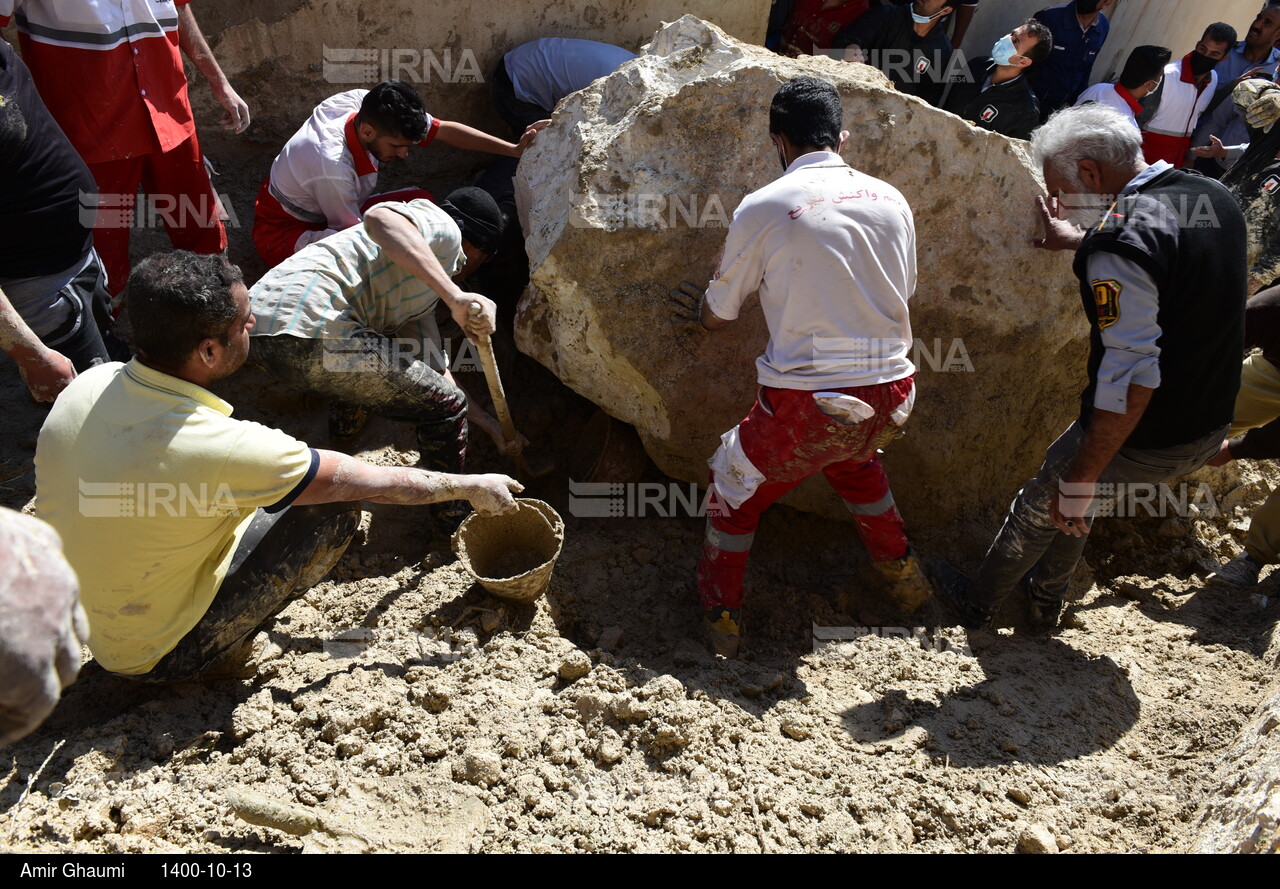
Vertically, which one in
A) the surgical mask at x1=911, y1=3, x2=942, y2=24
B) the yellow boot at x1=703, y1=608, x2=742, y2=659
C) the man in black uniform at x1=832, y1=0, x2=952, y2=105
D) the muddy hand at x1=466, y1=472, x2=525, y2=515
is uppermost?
the surgical mask at x1=911, y1=3, x2=942, y2=24

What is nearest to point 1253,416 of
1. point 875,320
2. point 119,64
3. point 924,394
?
point 924,394

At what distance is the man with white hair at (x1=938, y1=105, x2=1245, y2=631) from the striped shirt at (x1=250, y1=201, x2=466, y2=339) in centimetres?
212

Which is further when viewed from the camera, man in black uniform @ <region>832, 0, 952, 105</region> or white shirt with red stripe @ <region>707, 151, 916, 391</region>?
man in black uniform @ <region>832, 0, 952, 105</region>

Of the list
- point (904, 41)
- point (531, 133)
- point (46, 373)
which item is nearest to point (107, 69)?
point (46, 373)

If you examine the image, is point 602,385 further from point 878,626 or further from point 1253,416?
point 1253,416

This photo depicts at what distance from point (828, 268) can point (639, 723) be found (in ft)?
4.70

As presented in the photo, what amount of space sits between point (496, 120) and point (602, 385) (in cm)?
221

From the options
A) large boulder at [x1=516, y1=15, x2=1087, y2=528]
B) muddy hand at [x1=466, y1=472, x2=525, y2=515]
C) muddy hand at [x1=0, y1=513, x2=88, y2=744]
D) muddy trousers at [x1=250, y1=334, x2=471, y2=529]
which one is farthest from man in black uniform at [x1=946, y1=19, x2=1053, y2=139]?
muddy hand at [x1=0, y1=513, x2=88, y2=744]

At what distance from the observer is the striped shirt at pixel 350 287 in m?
2.84

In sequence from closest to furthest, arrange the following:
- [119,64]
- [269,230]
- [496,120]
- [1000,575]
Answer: [1000,575]
[119,64]
[269,230]
[496,120]

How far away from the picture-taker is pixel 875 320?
2.47 metres

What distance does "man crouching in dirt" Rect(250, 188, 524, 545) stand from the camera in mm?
2863

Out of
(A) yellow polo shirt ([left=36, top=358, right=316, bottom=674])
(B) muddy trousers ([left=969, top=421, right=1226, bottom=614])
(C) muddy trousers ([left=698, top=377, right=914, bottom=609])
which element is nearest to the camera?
(A) yellow polo shirt ([left=36, top=358, right=316, bottom=674])

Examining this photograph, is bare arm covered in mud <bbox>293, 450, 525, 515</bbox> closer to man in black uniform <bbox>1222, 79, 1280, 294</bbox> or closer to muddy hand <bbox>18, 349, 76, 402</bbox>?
muddy hand <bbox>18, 349, 76, 402</bbox>
